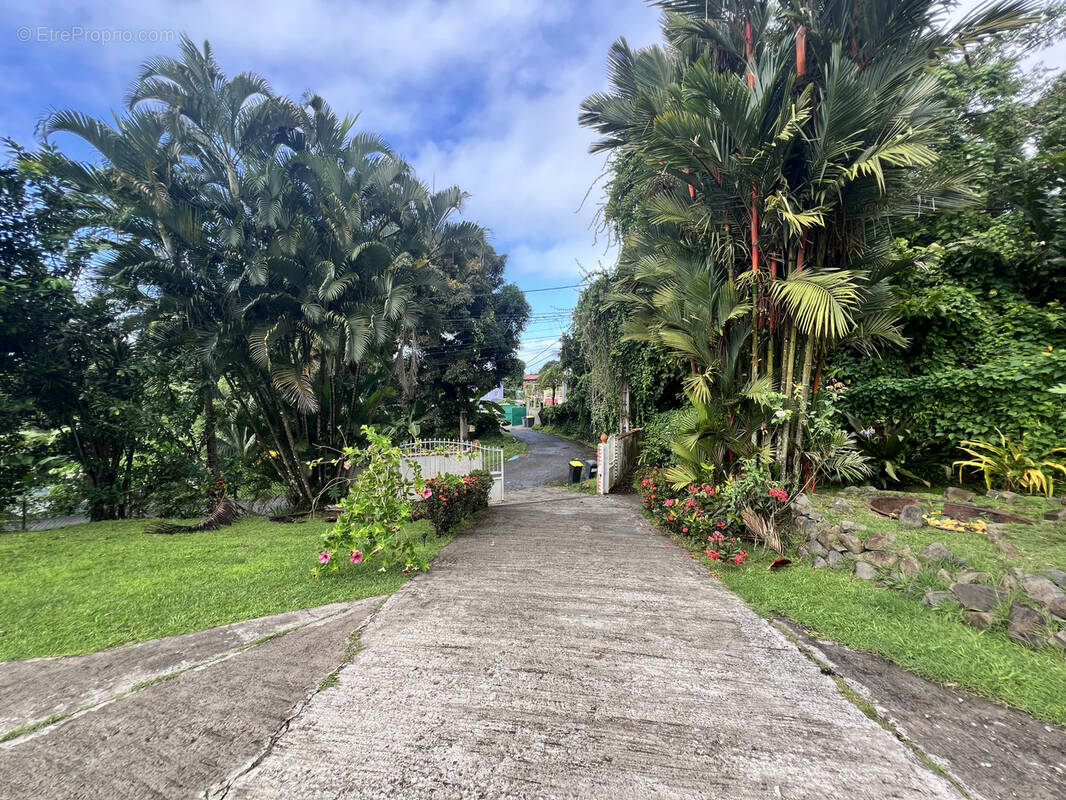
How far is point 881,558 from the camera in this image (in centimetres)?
363

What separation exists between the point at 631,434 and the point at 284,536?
Result: 7.17 meters

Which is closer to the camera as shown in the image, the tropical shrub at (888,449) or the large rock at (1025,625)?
the large rock at (1025,625)

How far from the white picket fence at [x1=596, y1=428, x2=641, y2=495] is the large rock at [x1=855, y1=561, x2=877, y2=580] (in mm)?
4913

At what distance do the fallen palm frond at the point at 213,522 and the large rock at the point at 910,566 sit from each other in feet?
29.7

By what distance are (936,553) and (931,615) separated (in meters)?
0.57

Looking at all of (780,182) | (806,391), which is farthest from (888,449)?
(780,182)

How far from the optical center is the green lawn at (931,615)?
2.31 meters

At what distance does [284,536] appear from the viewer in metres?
6.09

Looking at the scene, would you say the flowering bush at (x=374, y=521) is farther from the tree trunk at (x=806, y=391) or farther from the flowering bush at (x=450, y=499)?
the tree trunk at (x=806, y=391)

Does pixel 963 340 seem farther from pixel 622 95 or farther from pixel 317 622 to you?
pixel 317 622

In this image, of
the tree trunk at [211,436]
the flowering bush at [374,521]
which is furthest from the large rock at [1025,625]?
the tree trunk at [211,436]

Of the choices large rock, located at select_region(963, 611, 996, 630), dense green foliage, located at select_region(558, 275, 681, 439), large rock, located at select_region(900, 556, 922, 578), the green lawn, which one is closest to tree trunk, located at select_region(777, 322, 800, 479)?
the green lawn

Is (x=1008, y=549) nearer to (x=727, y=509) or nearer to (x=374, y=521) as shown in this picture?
(x=727, y=509)

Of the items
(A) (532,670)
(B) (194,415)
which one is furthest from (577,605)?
(B) (194,415)
